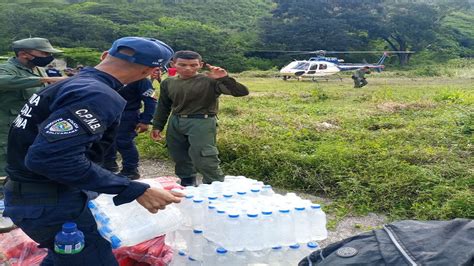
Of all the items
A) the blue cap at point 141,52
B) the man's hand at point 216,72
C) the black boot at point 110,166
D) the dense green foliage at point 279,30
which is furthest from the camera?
the dense green foliage at point 279,30

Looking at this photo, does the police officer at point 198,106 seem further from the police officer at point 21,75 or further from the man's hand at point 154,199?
the man's hand at point 154,199

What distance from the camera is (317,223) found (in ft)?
9.63

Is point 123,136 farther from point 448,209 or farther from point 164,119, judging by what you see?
point 448,209

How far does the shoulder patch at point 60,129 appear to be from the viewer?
6.71ft

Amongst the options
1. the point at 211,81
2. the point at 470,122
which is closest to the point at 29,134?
the point at 211,81

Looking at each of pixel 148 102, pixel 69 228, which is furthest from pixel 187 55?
pixel 69 228

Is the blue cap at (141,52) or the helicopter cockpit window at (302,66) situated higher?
the blue cap at (141,52)

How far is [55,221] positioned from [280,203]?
127 cm

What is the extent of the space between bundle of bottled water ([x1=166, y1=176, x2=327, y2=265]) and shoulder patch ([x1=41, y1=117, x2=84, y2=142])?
102 cm

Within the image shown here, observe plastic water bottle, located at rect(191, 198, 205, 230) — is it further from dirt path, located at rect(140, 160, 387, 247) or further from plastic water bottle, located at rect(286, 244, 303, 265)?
dirt path, located at rect(140, 160, 387, 247)

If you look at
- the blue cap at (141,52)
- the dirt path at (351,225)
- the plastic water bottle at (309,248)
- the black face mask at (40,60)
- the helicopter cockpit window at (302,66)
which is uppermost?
the blue cap at (141,52)

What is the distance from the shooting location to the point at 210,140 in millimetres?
5051

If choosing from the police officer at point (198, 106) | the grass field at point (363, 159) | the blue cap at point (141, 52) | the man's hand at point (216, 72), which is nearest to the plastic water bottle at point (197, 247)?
the blue cap at point (141, 52)

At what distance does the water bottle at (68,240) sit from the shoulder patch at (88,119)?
0.50m
